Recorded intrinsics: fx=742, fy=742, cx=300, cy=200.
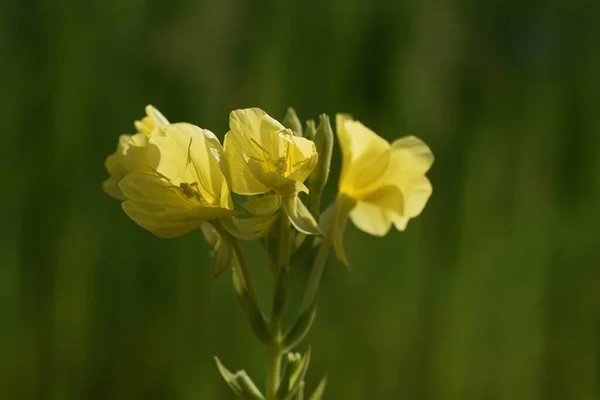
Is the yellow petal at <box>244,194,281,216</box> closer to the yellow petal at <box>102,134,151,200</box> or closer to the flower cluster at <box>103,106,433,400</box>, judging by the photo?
the flower cluster at <box>103,106,433,400</box>

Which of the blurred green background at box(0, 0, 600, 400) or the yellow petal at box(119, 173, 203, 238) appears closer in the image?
the yellow petal at box(119, 173, 203, 238)

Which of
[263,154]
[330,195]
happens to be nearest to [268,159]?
[263,154]

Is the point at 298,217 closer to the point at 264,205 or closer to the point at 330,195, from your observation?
the point at 264,205

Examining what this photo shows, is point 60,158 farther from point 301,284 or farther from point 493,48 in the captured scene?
point 493,48

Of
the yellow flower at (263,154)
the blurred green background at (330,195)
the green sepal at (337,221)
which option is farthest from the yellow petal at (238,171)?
the blurred green background at (330,195)

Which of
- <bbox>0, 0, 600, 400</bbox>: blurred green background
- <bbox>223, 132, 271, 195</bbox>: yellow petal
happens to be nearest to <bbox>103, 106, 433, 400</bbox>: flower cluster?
<bbox>223, 132, 271, 195</bbox>: yellow petal

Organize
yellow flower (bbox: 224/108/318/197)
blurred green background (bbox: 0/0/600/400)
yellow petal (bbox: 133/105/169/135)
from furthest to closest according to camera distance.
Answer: blurred green background (bbox: 0/0/600/400) → yellow petal (bbox: 133/105/169/135) → yellow flower (bbox: 224/108/318/197)

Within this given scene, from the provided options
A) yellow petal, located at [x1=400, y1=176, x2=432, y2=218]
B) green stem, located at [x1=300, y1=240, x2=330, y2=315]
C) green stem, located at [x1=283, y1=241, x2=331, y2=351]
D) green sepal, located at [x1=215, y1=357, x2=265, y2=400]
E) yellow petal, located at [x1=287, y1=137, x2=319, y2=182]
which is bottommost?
green sepal, located at [x1=215, y1=357, x2=265, y2=400]
